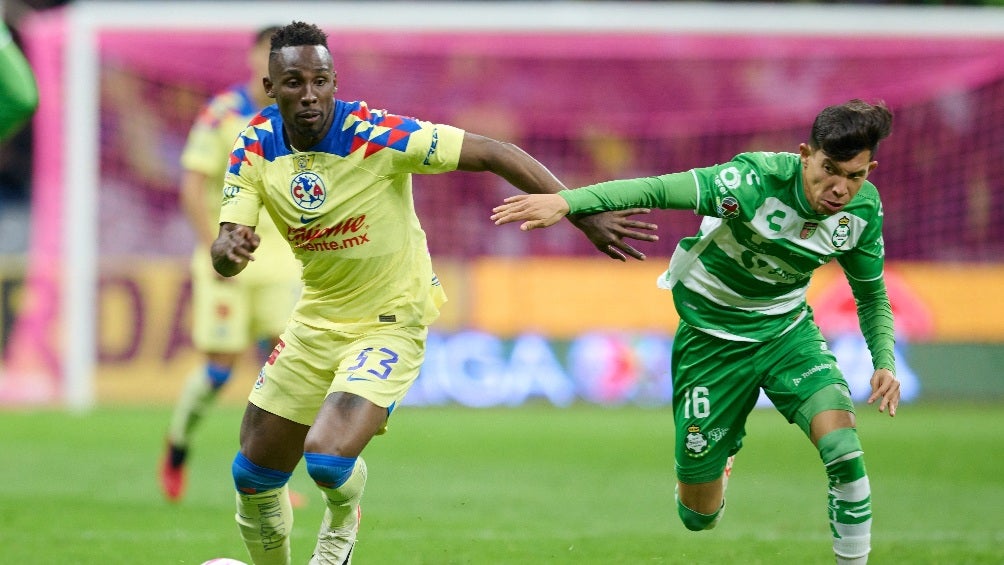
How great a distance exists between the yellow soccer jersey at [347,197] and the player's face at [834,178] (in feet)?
4.63

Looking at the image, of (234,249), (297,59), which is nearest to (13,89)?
(234,249)

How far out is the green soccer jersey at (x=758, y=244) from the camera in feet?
18.1

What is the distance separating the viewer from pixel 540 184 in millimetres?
5441

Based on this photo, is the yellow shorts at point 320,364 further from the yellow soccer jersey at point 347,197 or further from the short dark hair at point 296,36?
the short dark hair at point 296,36

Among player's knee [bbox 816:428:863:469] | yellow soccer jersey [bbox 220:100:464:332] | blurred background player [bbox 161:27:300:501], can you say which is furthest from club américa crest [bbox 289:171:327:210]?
blurred background player [bbox 161:27:300:501]

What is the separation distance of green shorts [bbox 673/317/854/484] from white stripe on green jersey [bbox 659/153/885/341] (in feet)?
0.26

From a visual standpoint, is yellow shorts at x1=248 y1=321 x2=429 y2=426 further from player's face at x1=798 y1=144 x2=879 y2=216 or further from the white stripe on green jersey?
player's face at x1=798 y1=144 x2=879 y2=216

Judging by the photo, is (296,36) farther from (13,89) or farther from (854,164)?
(854,164)

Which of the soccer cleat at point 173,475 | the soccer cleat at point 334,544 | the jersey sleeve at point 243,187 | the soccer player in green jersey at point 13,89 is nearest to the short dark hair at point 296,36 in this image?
the jersey sleeve at point 243,187

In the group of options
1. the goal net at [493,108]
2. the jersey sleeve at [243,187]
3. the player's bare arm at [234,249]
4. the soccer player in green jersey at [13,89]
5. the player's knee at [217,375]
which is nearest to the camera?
the soccer player in green jersey at [13,89]

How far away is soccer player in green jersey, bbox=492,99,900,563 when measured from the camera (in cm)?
541

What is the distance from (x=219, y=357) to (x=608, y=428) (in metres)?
5.70

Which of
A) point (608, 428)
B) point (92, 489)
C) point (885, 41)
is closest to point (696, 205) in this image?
point (92, 489)

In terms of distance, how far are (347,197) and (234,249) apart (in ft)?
1.83
